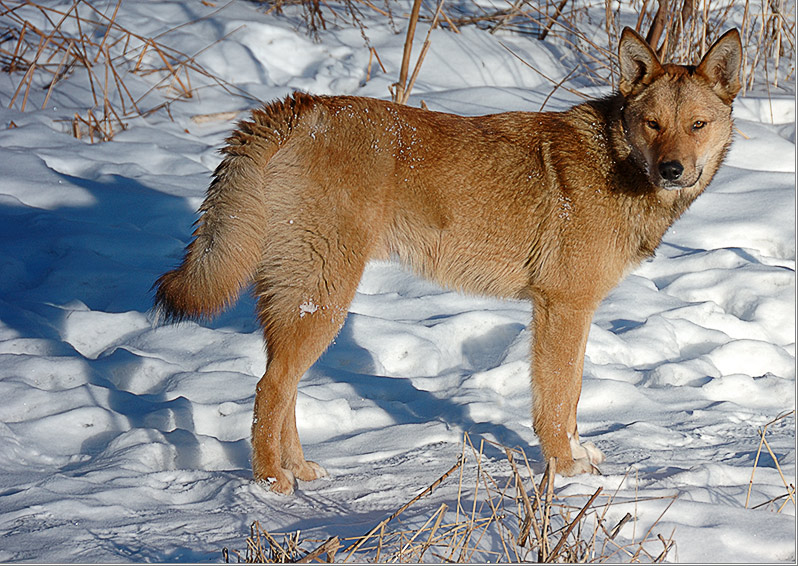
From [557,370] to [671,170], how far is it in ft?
3.65

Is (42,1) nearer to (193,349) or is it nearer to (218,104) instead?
(218,104)

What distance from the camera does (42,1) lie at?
9.52m

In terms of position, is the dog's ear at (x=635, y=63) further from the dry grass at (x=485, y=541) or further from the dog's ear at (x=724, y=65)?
the dry grass at (x=485, y=541)

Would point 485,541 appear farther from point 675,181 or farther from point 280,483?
point 675,181

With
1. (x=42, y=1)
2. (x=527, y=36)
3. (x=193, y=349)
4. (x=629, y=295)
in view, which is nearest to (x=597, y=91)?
(x=527, y=36)

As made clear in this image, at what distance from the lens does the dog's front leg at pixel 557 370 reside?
3693 mm

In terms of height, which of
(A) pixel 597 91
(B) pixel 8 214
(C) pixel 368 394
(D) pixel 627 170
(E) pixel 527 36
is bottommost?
(C) pixel 368 394

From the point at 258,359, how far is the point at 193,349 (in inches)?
17.3

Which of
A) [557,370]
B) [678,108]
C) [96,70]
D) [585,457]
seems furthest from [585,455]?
[96,70]

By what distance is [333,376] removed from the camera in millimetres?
4543

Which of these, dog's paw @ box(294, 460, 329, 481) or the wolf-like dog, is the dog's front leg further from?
dog's paw @ box(294, 460, 329, 481)

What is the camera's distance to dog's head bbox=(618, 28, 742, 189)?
3488 millimetres

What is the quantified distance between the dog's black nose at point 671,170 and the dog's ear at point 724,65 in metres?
0.58

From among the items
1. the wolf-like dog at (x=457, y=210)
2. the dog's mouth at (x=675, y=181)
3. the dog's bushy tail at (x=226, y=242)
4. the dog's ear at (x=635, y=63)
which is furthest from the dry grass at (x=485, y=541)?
the dog's ear at (x=635, y=63)
